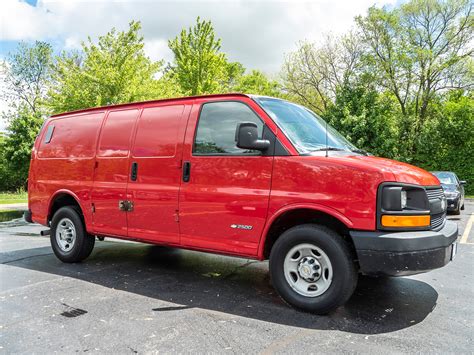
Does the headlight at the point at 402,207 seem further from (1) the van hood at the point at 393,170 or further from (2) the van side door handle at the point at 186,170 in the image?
(2) the van side door handle at the point at 186,170

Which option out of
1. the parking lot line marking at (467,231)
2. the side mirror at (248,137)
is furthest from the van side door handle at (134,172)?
the parking lot line marking at (467,231)

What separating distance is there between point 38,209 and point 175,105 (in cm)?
320

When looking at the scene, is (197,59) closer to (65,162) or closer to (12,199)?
(12,199)

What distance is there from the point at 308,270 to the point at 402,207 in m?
1.06

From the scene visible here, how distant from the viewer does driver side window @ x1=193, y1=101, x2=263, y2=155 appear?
14.0ft

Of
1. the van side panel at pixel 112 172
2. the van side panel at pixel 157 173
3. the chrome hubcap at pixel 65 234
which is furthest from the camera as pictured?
the chrome hubcap at pixel 65 234

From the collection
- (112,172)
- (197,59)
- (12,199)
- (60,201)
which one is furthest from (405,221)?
(12,199)

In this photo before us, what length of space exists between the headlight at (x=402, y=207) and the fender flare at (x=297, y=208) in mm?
306

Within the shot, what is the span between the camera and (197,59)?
68.5 ft

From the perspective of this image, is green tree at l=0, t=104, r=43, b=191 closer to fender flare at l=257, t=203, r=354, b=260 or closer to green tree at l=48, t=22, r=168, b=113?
green tree at l=48, t=22, r=168, b=113

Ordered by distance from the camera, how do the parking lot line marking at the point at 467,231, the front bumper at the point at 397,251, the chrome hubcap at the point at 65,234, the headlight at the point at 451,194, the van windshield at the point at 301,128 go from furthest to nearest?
the headlight at the point at 451,194 < the parking lot line marking at the point at 467,231 < the chrome hubcap at the point at 65,234 < the van windshield at the point at 301,128 < the front bumper at the point at 397,251

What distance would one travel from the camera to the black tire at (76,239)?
225 inches

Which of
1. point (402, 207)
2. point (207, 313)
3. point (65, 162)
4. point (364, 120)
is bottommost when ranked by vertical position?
point (207, 313)

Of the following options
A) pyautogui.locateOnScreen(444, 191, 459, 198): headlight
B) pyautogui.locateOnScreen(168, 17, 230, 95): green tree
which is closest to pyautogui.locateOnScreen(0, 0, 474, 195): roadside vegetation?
pyautogui.locateOnScreen(168, 17, 230, 95): green tree
